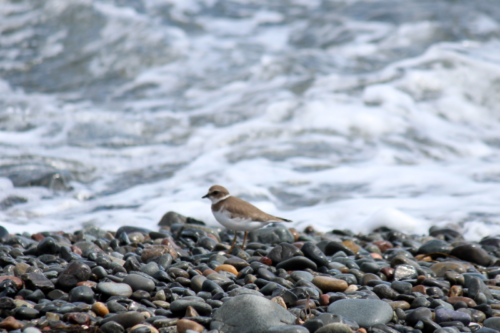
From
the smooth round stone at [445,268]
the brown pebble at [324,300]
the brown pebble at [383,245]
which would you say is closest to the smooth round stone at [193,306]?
the brown pebble at [324,300]

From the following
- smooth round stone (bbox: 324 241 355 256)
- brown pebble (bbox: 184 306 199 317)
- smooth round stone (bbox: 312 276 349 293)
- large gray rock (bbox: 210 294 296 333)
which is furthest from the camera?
smooth round stone (bbox: 324 241 355 256)

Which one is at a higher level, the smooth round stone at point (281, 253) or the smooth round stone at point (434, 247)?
the smooth round stone at point (281, 253)

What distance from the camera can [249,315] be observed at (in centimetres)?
262

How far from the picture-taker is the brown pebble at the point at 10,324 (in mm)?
2563

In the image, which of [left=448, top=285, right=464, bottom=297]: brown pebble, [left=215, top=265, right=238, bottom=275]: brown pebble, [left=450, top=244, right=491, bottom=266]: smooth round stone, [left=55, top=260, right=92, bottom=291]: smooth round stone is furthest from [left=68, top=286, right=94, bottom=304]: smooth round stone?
[left=450, top=244, right=491, bottom=266]: smooth round stone

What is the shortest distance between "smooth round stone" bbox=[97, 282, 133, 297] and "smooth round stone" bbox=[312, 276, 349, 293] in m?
1.21

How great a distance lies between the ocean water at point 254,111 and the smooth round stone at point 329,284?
6.87ft

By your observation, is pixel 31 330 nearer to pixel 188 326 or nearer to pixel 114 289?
pixel 114 289

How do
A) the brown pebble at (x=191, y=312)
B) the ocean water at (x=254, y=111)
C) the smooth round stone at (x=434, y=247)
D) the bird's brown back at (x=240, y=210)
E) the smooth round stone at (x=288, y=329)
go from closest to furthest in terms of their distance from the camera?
the smooth round stone at (x=288, y=329) → the brown pebble at (x=191, y=312) → the bird's brown back at (x=240, y=210) → the smooth round stone at (x=434, y=247) → the ocean water at (x=254, y=111)

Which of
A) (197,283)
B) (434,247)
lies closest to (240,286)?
(197,283)

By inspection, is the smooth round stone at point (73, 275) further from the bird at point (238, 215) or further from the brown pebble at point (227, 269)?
the bird at point (238, 215)

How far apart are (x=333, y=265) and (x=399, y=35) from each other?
1089 cm

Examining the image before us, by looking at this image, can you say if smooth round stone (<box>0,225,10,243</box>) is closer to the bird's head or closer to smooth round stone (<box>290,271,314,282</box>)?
the bird's head

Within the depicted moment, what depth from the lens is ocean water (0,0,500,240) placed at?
6059 millimetres
